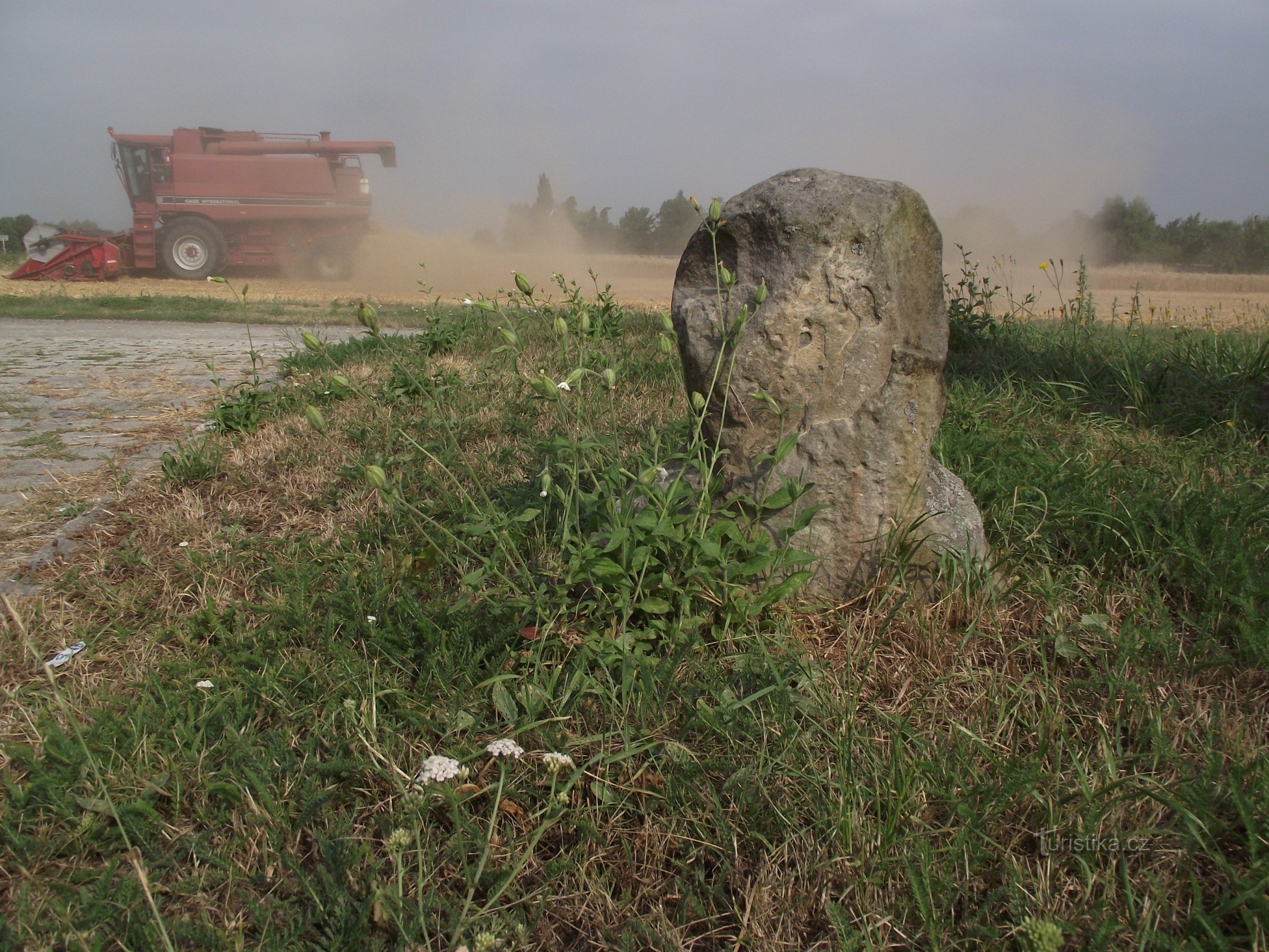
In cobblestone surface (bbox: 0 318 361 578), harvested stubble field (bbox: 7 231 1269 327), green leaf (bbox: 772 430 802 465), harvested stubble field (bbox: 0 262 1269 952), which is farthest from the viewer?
harvested stubble field (bbox: 7 231 1269 327)

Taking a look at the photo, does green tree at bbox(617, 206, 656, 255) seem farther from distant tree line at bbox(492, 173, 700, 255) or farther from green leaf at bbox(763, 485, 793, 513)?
green leaf at bbox(763, 485, 793, 513)

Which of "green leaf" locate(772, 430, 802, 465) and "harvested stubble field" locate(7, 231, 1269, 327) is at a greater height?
"harvested stubble field" locate(7, 231, 1269, 327)

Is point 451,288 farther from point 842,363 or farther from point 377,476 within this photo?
point 377,476

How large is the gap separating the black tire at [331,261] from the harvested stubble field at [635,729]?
15244 millimetres

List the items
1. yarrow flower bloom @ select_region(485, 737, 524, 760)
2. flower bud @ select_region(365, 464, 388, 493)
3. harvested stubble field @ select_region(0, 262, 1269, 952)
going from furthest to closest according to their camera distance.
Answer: flower bud @ select_region(365, 464, 388, 493) < yarrow flower bloom @ select_region(485, 737, 524, 760) < harvested stubble field @ select_region(0, 262, 1269, 952)

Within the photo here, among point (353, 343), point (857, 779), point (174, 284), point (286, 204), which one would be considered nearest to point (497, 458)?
point (857, 779)

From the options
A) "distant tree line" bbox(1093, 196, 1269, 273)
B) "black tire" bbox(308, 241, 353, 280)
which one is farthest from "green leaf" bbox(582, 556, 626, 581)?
"distant tree line" bbox(1093, 196, 1269, 273)

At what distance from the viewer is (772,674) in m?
1.69

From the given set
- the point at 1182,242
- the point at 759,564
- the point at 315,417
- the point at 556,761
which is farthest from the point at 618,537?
the point at 1182,242

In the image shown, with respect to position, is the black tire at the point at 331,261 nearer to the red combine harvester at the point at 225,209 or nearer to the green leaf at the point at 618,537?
the red combine harvester at the point at 225,209

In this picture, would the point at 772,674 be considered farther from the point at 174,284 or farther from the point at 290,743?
the point at 174,284

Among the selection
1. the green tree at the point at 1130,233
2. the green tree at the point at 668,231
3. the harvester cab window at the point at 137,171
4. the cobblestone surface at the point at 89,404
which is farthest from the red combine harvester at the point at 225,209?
the green tree at the point at 1130,233

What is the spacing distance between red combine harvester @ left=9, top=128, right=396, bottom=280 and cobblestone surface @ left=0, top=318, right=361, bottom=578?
8.48 m

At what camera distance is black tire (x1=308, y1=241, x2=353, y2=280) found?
53.5 feet
